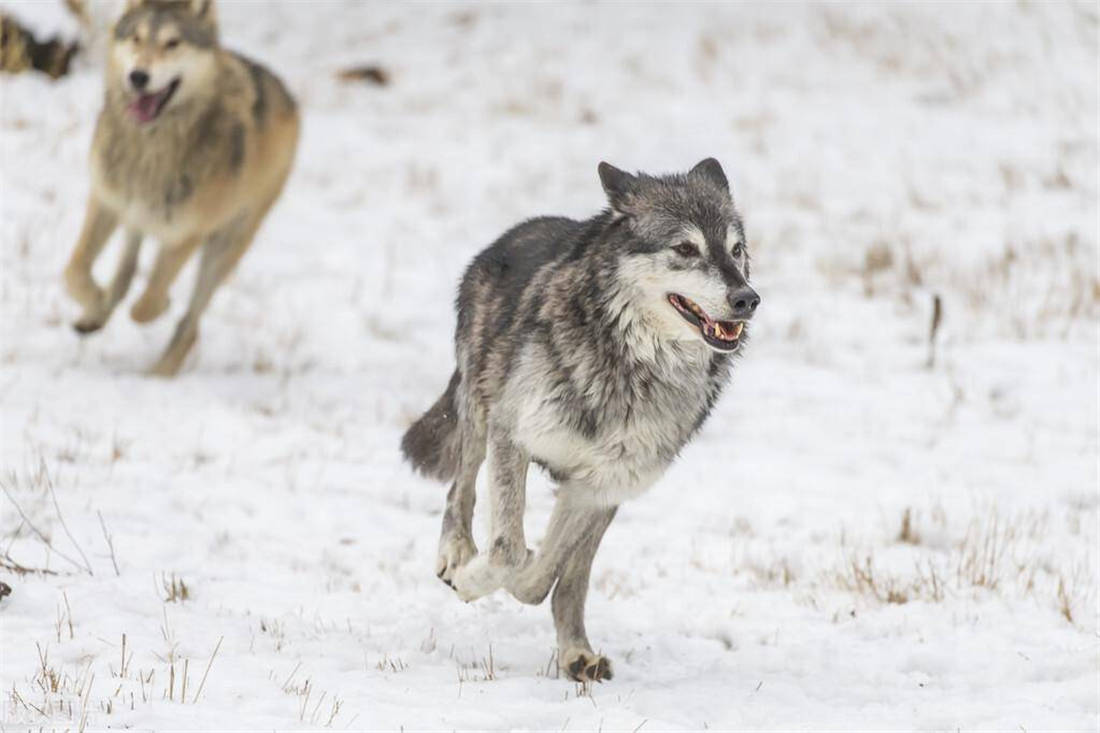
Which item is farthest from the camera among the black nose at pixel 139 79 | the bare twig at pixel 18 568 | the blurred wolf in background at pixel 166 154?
the blurred wolf in background at pixel 166 154

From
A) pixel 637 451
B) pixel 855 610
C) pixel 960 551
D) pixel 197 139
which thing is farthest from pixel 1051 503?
pixel 197 139

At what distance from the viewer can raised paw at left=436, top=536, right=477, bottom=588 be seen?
5.18m

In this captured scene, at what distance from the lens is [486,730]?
4133 millimetres

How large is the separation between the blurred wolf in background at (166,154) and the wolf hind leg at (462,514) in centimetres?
408

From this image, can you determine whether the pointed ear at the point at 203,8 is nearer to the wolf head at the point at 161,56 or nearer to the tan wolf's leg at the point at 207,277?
the wolf head at the point at 161,56

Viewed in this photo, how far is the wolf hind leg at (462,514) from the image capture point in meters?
5.21

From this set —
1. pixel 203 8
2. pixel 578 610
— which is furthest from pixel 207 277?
pixel 578 610

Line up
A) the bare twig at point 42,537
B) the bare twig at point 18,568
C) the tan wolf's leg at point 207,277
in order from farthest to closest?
1. the tan wolf's leg at point 207,277
2. the bare twig at point 42,537
3. the bare twig at point 18,568

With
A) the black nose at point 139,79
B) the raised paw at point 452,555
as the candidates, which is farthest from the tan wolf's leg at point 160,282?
the raised paw at point 452,555

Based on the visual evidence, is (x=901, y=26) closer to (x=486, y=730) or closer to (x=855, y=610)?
(x=855, y=610)

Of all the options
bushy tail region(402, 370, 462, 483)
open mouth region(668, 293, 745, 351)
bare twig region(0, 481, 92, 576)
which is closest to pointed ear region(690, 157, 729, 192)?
open mouth region(668, 293, 745, 351)

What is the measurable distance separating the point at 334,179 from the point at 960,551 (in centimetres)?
950

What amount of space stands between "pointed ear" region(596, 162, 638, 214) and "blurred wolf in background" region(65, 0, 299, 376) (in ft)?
15.5

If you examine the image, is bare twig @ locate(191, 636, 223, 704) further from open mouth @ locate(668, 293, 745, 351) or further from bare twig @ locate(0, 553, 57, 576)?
open mouth @ locate(668, 293, 745, 351)
